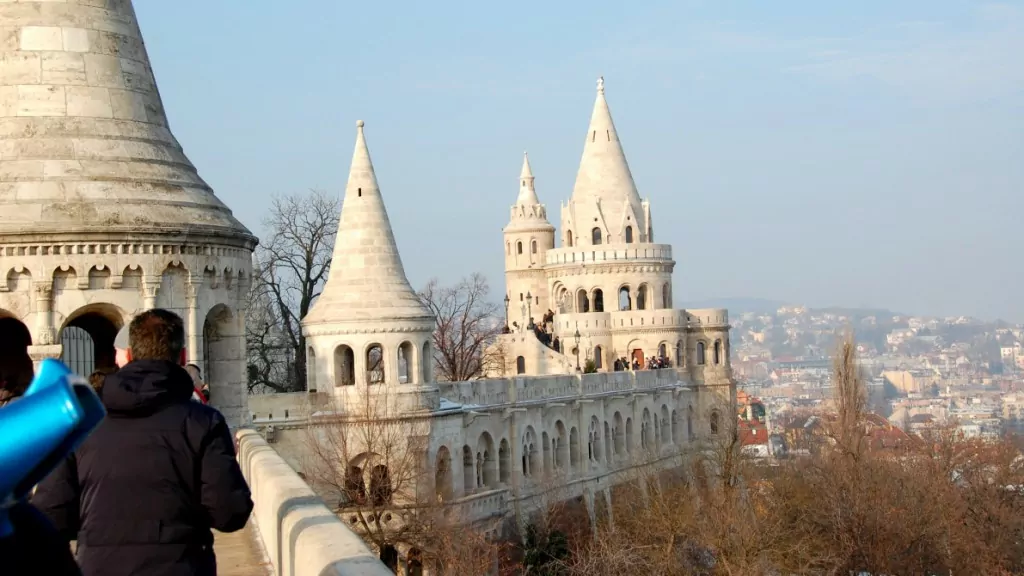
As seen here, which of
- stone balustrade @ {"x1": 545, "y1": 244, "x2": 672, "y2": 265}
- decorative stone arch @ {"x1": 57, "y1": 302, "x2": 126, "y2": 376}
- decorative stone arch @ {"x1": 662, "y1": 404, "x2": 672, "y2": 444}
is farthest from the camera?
stone balustrade @ {"x1": 545, "y1": 244, "x2": 672, "y2": 265}

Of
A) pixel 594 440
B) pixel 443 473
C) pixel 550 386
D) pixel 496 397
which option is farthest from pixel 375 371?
pixel 594 440

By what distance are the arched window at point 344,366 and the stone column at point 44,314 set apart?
66.8 ft

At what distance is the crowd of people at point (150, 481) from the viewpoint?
4672 millimetres

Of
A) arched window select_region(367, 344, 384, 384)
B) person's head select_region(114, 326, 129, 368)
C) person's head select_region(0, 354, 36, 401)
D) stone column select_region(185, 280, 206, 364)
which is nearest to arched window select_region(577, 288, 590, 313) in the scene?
arched window select_region(367, 344, 384, 384)

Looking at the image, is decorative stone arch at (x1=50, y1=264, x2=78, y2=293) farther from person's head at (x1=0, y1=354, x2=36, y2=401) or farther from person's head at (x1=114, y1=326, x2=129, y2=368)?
person's head at (x1=114, y1=326, x2=129, y2=368)

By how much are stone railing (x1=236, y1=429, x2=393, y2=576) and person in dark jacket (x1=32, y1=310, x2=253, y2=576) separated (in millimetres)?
650

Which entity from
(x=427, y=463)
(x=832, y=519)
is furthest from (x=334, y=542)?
(x=832, y=519)

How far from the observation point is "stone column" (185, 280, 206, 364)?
48.2 ft

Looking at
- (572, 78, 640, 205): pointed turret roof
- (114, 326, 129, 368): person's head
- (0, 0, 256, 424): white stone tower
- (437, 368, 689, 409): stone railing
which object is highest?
(572, 78, 640, 205): pointed turret roof

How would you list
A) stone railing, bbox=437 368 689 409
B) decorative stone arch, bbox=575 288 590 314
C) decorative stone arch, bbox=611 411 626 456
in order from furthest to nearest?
decorative stone arch, bbox=575 288 590 314, decorative stone arch, bbox=611 411 626 456, stone railing, bbox=437 368 689 409

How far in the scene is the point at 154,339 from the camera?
4.66 meters

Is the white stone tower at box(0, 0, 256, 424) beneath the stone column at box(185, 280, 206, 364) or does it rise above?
above

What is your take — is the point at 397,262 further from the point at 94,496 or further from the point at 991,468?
the point at 94,496

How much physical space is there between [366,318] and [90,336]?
680 inches
